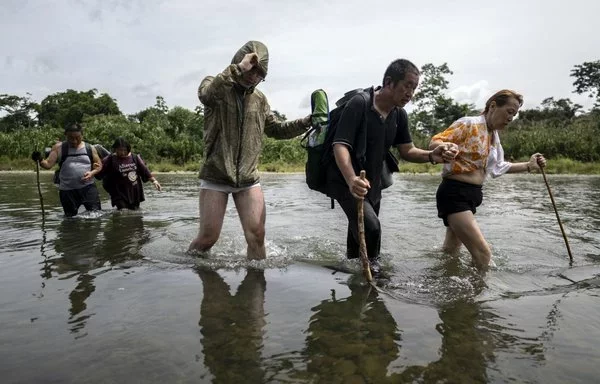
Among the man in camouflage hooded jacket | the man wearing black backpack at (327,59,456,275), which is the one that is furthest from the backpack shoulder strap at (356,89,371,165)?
the man in camouflage hooded jacket

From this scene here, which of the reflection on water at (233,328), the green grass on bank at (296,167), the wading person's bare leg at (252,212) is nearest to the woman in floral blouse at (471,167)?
the wading person's bare leg at (252,212)

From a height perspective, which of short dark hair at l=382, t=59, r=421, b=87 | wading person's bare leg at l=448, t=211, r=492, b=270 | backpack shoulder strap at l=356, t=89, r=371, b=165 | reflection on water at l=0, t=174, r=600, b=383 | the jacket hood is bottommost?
reflection on water at l=0, t=174, r=600, b=383

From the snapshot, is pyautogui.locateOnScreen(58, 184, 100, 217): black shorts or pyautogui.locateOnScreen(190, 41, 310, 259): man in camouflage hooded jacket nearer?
pyautogui.locateOnScreen(190, 41, 310, 259): man in camouflage hooded jacket

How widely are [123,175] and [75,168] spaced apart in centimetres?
95

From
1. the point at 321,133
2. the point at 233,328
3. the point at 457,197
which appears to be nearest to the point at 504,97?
the point at 457,197

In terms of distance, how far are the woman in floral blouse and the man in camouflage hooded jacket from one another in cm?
144

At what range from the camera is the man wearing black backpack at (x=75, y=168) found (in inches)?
325

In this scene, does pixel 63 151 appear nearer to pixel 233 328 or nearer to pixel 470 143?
pixel 233 328

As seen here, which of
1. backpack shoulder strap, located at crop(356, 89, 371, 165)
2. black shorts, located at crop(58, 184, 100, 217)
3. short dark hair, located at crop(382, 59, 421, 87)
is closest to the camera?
short dark hair, located at crop(382, 59, 421, 87)

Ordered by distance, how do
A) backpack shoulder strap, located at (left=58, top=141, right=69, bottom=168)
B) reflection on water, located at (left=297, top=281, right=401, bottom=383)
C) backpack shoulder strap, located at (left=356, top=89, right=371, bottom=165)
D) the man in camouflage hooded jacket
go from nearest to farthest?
reflection on water, located at (left=297, top=281, right=401, bottom=383) → backpack shoulder strap, located at (left=356, top=89, right=371, bottom=165) → the man in camouflage hooded jacket → backpack shoulder strap, located at (left=58, top=141, right=69, bottom=168)

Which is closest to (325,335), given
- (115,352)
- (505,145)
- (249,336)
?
(249,336)

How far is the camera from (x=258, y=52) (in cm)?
419

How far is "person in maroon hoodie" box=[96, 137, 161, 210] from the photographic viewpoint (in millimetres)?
9070

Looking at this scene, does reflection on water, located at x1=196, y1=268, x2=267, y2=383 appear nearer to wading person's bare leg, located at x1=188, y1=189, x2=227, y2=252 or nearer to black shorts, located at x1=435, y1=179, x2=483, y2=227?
wading person's bare leg, located at x1=188, y1=189, x2=227, y2=252
